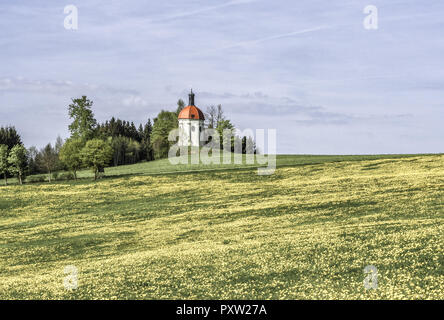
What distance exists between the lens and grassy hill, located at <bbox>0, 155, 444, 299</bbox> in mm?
23094

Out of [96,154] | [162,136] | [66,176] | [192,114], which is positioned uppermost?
[192,114]

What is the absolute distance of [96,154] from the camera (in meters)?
101

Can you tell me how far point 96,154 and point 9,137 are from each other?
250ft

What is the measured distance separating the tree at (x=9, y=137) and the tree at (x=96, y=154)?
70.0 metres

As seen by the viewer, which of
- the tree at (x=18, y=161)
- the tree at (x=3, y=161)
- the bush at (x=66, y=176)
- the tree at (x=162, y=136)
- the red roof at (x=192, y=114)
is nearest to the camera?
the tree at (x=18, y=161)

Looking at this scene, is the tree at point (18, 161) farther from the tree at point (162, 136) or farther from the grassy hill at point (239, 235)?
the tree at point (162, 136)

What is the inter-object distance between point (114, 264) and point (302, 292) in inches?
630

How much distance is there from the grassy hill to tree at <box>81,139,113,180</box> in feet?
45.2

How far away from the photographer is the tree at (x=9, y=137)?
160 m

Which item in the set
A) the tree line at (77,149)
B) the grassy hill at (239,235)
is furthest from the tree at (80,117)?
the grassy hill at (239,235)

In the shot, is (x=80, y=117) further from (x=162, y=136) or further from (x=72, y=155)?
(x=162, y=136)

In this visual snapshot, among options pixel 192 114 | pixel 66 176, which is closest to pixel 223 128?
pixel 192 114
